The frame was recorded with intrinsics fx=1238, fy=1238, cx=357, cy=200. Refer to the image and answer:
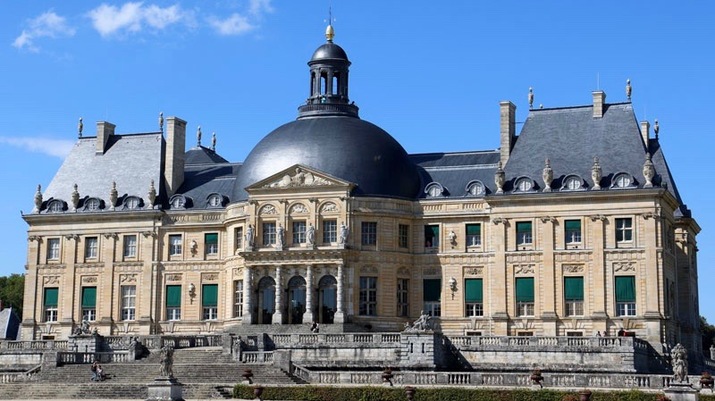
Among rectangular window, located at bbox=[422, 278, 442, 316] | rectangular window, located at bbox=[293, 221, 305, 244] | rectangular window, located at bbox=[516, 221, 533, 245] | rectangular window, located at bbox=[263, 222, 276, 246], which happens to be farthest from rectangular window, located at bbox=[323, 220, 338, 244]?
rectangular window, located at bbox=[516, 221, 533, 245]

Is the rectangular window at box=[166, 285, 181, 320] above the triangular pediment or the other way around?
the other way around

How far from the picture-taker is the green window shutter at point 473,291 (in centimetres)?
6400

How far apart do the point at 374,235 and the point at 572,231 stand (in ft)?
33.7

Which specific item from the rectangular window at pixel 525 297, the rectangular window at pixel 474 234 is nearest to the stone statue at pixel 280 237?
the rectangular window at pixel 474 234

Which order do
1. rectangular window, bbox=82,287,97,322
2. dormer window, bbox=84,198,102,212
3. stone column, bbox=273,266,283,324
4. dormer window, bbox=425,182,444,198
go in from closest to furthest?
stone column, bbox=273,266,283,324, dormer window, bbox=425,182,444,198, rectangular window, bbox=82,287,97,322, dormer window, bbox=84,198,102,212

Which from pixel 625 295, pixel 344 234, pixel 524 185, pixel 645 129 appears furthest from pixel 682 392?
pixel 645 129

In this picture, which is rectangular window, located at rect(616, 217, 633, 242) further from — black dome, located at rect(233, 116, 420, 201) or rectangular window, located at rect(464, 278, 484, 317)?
black dome, located at rect(233, 116, 420, 201)

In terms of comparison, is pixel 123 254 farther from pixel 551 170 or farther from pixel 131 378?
pixel 551 170

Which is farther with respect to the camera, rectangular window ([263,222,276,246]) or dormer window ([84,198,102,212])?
dormer window ([84,198,102,212])

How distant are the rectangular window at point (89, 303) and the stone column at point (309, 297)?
13755 mm

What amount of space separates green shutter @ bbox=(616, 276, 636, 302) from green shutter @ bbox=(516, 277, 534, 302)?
432cm

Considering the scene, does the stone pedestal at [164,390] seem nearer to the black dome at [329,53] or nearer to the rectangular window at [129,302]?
the rectangular window at [129,302]

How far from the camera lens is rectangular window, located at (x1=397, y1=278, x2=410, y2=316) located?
64812 mm

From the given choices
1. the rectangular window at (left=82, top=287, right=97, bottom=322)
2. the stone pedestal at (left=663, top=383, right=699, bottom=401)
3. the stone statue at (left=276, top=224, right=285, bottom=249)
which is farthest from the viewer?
the rectangular window at (left=82, top=287, right=97, bottom=322)
